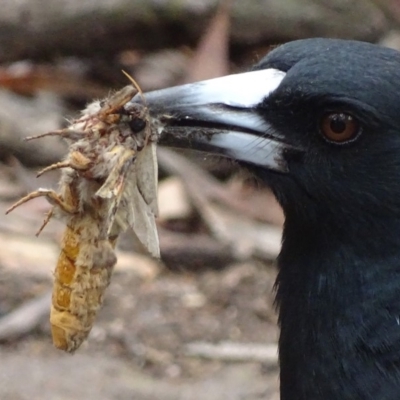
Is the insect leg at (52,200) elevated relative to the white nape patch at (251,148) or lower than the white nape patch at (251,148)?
lower

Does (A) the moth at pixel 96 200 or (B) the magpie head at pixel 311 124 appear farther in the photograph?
(A) the moth at pixel 96 200

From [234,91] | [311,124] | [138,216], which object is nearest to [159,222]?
[138,216]

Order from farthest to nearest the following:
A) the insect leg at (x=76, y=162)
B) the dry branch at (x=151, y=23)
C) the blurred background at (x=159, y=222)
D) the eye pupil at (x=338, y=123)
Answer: the dry branch at (x=151, y=23)
the blurred background at (x=159, y=222)
the insect leg at (x=76, y=162)
the eye pupil at (x=338, y=123)

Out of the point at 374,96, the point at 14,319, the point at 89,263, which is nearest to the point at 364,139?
the point at 374,96

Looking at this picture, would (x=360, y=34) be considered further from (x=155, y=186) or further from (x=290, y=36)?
(x=155, y=186)

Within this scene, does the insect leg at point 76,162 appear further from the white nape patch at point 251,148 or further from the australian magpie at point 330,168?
the white nape patch at point 251,148

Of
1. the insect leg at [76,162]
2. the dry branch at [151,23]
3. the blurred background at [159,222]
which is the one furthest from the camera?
the dry branch at [151,23]

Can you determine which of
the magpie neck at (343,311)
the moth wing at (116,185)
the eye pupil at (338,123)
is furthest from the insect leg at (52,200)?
the eye pupil at (338,123)

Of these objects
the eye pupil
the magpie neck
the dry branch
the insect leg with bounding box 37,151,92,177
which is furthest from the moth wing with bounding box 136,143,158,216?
the dry branch
